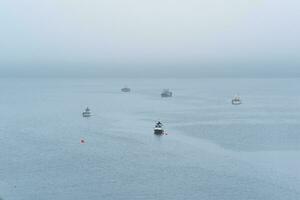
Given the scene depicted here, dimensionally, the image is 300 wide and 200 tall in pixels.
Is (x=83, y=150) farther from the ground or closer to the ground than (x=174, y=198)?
farther from the ground

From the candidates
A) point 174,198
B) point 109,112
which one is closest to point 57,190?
point 174,198

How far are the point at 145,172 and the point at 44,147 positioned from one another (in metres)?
22.0

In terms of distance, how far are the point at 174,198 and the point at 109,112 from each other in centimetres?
8875

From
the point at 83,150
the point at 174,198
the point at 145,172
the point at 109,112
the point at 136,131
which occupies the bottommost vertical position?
the point at 174,198

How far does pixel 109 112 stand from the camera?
445 ft

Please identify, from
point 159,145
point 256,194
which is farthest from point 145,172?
point 159,145

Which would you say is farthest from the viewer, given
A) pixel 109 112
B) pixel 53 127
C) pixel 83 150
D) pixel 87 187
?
pixel 109 112

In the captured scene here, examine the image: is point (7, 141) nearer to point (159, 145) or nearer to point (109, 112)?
point (159, 145)

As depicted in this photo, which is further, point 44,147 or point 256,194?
point 44,147

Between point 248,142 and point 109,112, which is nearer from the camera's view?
point 248,142

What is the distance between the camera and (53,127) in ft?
330

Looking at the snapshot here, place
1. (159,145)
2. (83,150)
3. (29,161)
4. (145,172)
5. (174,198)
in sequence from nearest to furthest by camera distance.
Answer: (174,198) → (145,172) → (29,161) → (83,150) → (159,145)

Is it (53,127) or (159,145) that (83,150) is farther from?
(53,127)

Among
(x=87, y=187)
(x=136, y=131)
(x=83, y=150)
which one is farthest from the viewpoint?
(x=136, y=131)
